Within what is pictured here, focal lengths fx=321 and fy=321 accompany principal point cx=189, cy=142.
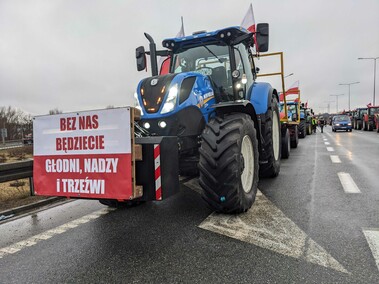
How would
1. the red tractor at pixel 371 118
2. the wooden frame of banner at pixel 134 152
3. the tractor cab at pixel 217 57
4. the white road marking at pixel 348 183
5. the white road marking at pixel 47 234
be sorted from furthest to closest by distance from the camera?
the red tractor at pixel 371 118 < the white road marking at pixel 348 183 < the tractor cab at pixel 217 57 < the white road marking at pixel 47 234 < the wooden frame of banner at pixel 134 152

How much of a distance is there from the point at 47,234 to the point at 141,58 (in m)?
3.35

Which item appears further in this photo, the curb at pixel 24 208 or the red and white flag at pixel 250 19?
the red and white flag at pixel 250 19

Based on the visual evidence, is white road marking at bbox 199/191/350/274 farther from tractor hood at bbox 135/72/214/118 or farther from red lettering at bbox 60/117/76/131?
red lettering at bbox 60/117/76/131

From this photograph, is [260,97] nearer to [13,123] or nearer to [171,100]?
[171,100]

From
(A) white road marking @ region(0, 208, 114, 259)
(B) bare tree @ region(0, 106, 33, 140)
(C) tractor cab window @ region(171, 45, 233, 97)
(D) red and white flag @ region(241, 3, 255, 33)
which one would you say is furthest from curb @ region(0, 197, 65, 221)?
(B) bare tree @ region(0, 106, 33, 140)

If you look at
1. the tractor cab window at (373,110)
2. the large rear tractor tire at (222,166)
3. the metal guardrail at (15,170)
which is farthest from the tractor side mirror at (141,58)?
the tractor cab window at (373,110)

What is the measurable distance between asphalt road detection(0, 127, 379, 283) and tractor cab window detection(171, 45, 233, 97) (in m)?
2.01

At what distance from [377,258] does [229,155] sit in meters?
1.83

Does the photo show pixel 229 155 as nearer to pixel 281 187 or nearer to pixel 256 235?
pixel 256 235

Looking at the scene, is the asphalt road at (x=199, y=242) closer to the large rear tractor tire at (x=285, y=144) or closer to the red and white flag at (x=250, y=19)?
the large rear tractor tire at (x=285, y=144)

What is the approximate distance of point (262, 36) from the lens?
5684 millimetres

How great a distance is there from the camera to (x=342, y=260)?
9.77ft

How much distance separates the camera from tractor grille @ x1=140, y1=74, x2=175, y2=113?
4.39 meters

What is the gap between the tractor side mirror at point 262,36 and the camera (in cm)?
561
